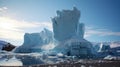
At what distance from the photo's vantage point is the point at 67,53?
167 ft

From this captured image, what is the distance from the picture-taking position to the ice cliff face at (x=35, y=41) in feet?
197

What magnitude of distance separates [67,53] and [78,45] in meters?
3.61

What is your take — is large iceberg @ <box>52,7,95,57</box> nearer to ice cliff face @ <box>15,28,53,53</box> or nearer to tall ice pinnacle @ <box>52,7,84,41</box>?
tall ice pinnacle @ <box>52,7,84,41</box>

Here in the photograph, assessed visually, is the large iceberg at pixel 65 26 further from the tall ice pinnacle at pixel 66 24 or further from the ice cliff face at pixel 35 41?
the ice cliff face at pixel 35 41

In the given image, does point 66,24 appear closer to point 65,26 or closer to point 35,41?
point 65,26

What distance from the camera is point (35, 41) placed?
63250mm

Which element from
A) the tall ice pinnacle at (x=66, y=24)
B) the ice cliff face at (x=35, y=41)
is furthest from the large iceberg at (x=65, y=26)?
the ice cliff face at (x=35, y=41)

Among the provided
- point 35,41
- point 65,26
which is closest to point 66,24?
point 65,26

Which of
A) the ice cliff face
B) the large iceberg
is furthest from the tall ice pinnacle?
the ice cliff face

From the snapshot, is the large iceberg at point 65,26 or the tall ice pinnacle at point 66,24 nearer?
the large iceberg at point 65,26

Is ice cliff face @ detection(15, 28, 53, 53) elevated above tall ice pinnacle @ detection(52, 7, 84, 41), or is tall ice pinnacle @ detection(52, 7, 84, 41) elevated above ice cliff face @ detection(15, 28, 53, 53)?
tall ice pinnacle @ detection(52, 7, 84, 41)

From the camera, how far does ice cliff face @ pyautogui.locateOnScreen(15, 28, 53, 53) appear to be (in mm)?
60156

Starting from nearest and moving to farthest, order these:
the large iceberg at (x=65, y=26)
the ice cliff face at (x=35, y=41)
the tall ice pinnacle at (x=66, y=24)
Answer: the large iceberg at (x=65, y=26) → the tall ice pinnacle at (x=66, y=24) → the ice cliff face at (x=35, y=41)

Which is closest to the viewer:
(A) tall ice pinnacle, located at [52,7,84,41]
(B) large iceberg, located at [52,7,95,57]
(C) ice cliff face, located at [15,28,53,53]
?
(B) large iceberg, located at [52,7,95,57]
